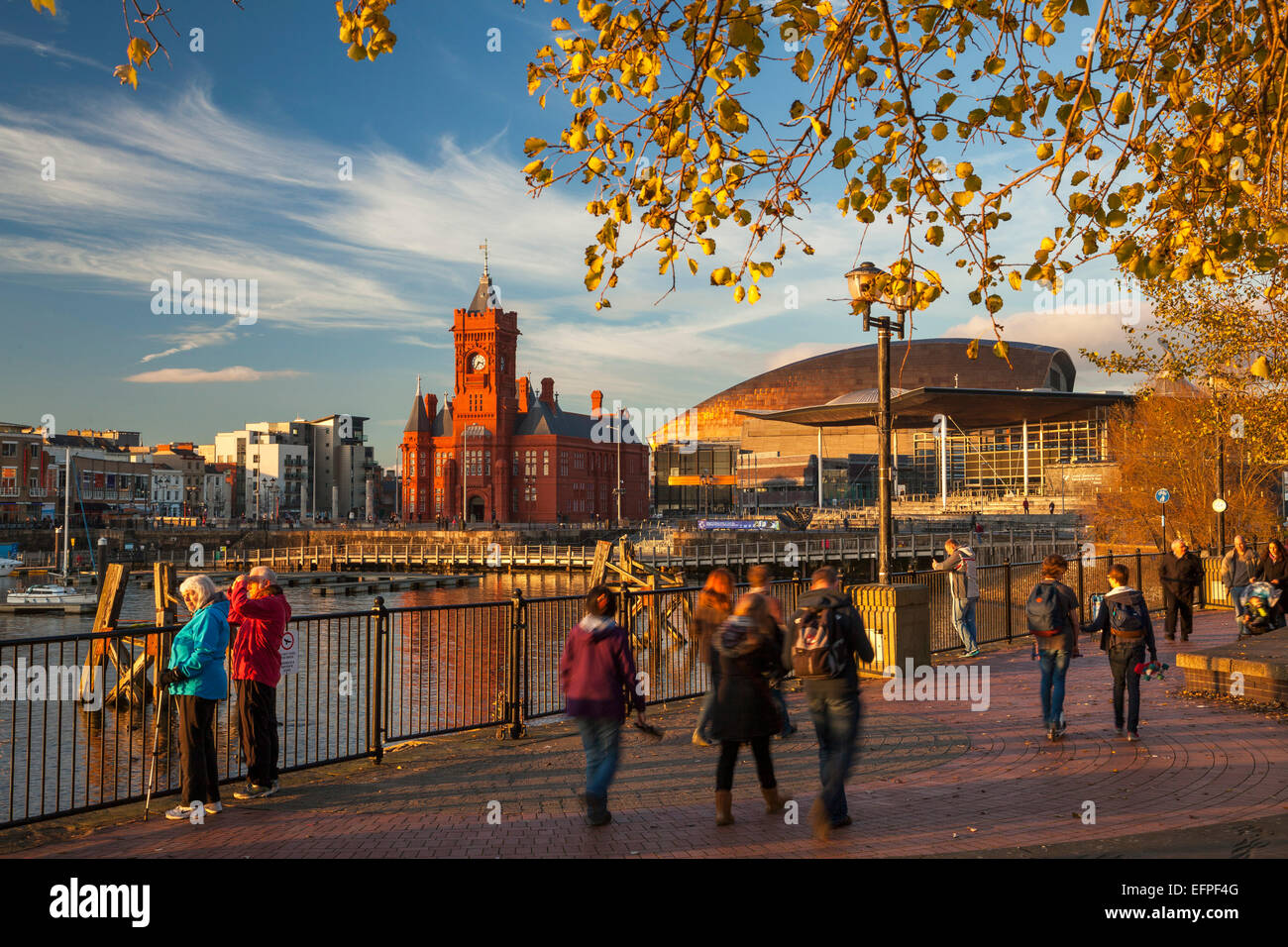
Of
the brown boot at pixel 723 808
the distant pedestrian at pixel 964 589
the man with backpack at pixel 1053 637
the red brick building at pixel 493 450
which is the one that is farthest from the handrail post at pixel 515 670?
the red brick building at pixel 493 450

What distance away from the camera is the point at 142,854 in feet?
20.2

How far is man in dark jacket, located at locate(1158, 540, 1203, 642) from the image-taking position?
1630 centimetres

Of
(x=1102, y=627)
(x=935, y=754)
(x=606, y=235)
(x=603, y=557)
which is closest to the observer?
(x=606, y=235)

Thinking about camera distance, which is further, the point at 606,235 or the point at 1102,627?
the point at 1102,627

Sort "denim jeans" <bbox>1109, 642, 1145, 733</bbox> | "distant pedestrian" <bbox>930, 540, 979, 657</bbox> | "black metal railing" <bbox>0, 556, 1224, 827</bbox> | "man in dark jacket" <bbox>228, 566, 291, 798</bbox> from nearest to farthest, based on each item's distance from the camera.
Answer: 1. "man in dark jacket" <bbox>228, 566, 291, 798</bbox>
2. "black metal railing" <bbox>0, 556, 1224, 827</bbox>
3. "denim jeans" <bbox>1109, 642, 1145, 733</bbox>
4. "distant pedestrian" <bbox>930, 540, 979, 657</bbox>

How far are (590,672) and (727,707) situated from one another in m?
1.05

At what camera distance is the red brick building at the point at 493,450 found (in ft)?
339

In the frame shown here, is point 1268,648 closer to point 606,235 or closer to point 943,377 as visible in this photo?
point 606,235

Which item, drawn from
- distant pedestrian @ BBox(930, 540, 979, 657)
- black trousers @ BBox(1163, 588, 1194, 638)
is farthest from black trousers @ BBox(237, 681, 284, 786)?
black trousers @ BBox(1163, 588, 1194, 638)

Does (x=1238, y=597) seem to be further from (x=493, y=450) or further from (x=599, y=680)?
(x=493, y=450)

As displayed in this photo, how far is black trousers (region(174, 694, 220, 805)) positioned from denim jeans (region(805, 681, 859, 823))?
4.48 m

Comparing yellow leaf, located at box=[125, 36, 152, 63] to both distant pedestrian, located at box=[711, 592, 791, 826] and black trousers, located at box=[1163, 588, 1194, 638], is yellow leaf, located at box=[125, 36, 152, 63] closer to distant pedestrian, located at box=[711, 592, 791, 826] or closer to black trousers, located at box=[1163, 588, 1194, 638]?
distant pedestrian, located at box=[711, 592, 791, 826]

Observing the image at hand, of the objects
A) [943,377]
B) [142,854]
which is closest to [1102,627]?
[142,854]

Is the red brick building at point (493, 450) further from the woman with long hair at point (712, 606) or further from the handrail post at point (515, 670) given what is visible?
the woman with long hair at point (712, 606)
